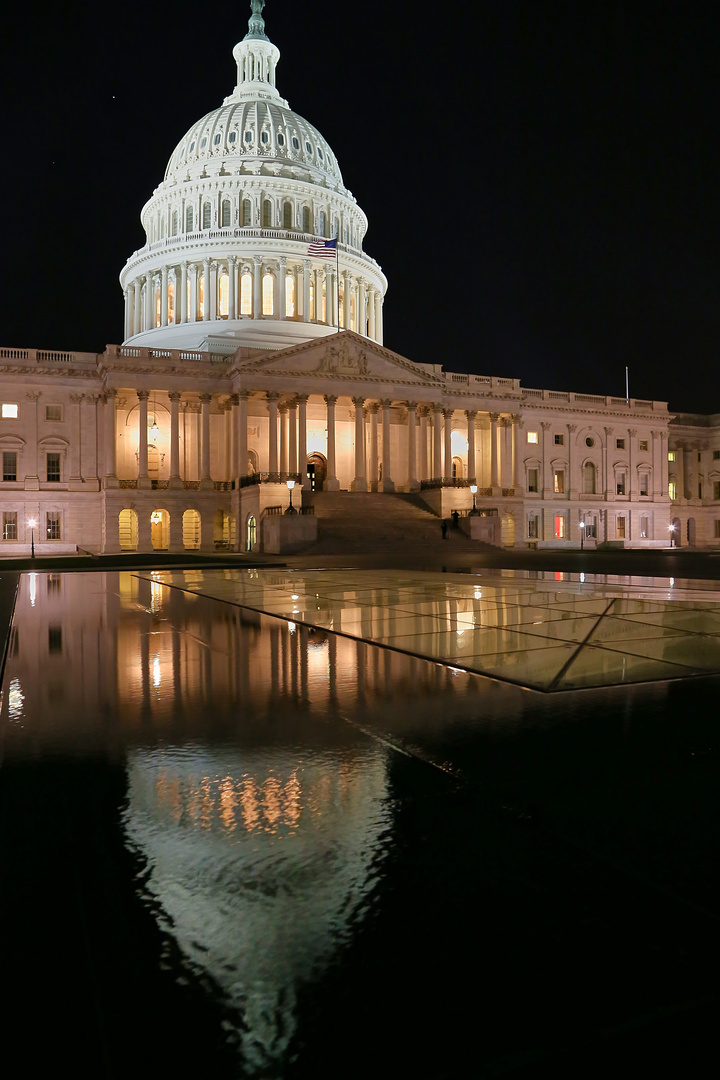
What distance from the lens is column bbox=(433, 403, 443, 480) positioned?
2916 inches

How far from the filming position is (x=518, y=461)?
8275 cm

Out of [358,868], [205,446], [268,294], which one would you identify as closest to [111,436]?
[205,446]

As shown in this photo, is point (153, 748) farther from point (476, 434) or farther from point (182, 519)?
point (476, 434)

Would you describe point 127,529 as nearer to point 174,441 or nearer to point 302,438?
point 174,441

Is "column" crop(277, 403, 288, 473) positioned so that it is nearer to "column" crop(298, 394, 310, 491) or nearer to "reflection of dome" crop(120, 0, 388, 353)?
"column" crop(298, 394, 310, 491)

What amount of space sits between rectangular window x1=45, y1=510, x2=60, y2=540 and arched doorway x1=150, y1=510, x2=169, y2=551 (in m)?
8.13

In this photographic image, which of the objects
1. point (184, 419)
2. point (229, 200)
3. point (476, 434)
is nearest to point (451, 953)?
point (184, 419)

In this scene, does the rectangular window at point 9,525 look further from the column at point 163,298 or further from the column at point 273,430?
the column at point 163,298

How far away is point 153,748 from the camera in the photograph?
528cm

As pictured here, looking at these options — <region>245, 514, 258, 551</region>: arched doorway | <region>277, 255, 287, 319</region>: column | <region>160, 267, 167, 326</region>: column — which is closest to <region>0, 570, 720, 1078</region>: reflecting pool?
<region>245, 514, 258, 551</region>: arched doorway

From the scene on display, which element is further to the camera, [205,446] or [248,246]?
[248,246]

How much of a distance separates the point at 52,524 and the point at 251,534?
19733 millimetres

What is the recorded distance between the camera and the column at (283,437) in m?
→ 71.7

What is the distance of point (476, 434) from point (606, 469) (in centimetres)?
1748
